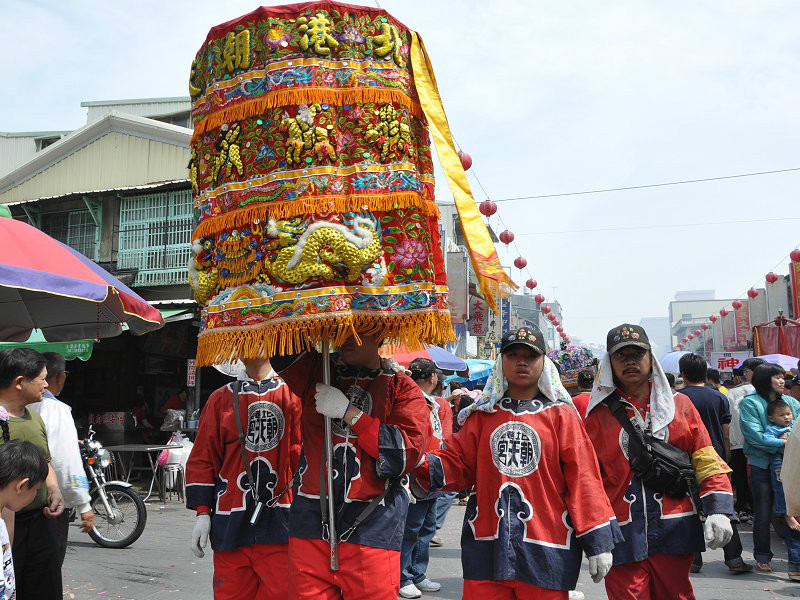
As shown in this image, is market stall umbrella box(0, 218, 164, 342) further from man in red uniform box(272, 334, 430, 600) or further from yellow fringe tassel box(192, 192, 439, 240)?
man in red uniform box(272, 334, 430, 600)

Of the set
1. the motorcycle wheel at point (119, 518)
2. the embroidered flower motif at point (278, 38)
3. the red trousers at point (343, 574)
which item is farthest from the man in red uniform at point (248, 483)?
the motorcycle wheel at point (119, 518)

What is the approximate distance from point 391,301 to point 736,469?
7539 millimetres

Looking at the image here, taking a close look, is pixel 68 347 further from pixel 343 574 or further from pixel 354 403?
pixel 343 574

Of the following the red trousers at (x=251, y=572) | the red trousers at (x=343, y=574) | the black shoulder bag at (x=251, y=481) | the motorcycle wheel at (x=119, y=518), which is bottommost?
the motorcycle wheel at (x=119, y=518)

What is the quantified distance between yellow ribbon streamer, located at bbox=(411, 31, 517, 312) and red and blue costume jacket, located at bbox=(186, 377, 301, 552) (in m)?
1.57

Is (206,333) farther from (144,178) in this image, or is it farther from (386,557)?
(144,178)

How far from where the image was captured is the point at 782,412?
7180mm

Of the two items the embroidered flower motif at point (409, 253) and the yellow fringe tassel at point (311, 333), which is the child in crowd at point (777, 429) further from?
the embroidered flower motif at point (409, 253)

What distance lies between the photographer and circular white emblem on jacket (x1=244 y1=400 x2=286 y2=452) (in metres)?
4.35

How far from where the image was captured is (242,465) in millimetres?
4320

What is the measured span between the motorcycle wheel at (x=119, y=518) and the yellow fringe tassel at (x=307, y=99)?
20.0 feet

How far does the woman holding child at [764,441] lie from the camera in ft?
23.3

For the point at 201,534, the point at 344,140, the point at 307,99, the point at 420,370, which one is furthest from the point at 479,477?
the point at 420,370

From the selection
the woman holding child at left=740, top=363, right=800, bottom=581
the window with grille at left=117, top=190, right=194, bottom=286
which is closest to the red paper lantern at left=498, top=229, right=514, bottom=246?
the window with grille at left=117, top=190, right=194, bottom=286
